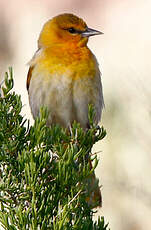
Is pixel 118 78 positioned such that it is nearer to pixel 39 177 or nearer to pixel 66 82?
pixel 66 82

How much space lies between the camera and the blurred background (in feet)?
8.89

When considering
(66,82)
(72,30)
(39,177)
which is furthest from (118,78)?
(39,177)

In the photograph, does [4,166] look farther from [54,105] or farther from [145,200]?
[54,105]

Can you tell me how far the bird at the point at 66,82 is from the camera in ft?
10.6

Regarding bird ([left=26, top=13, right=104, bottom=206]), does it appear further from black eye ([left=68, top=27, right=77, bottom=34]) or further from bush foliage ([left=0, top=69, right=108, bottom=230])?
bush foliage ([left=0, top=69, right=108, bottom=230])

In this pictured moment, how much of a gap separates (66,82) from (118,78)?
Answer: 0.32m

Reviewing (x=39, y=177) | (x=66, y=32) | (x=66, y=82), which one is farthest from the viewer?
(x=66, y=32)

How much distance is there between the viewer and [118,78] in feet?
10.8

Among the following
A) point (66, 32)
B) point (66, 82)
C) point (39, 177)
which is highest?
point (66, 32)

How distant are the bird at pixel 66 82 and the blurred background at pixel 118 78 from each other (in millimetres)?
129

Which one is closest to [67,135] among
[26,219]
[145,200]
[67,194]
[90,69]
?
[67,194]

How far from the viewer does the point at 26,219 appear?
1.58m

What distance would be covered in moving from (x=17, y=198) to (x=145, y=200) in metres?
1.01

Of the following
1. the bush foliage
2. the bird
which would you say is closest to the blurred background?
the bird
